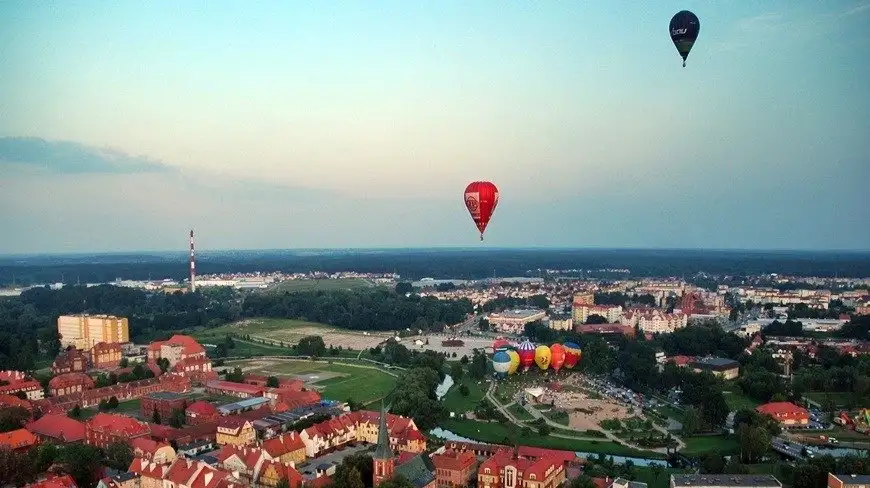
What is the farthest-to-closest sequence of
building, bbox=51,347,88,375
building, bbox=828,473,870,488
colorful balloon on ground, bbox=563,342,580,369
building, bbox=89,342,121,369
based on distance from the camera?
building, bbox=89,342,121,369, colorful balloon on ground, bbox=563,342,580,369, building, bbox=51,347,88,375, building, bbox=828,473,870,488

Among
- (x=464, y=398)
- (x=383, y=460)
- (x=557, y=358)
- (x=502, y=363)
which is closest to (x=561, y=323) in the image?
(x=557, y=358)

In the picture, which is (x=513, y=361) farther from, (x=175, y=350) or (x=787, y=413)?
(x=175, y=350)

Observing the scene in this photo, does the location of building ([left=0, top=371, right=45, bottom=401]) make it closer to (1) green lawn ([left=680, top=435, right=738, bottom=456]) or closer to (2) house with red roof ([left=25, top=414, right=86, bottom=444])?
(2) house with red roof ([left=25, top=414, right=86, bottom=444])

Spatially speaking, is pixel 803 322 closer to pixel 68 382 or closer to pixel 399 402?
pixel 399 402

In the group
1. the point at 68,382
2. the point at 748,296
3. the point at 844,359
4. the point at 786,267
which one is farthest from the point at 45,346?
the point at 786,267

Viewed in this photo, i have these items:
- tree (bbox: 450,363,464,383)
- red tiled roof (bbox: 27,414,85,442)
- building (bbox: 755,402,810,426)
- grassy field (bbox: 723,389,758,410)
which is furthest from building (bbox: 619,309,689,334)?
red tiled roof (bbox: 27,414,85,442)

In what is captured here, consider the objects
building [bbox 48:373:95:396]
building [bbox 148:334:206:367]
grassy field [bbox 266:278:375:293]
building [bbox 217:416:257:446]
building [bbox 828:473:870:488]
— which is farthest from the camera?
grassy field [bbox 266:278:375:293]
